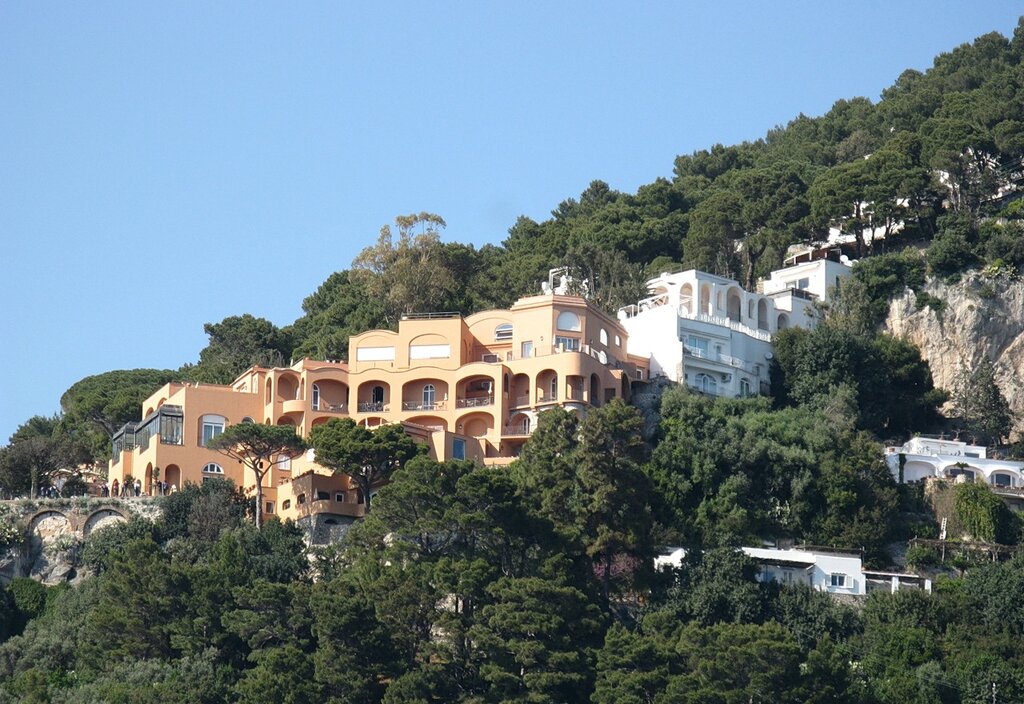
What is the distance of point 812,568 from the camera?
6038cm

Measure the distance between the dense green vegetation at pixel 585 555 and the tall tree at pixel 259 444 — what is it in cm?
12

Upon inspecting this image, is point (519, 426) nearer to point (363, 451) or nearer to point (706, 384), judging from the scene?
point (706, 384)

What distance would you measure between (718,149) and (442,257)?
1090 inches

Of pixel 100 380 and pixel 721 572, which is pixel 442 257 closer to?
pixel 100 380

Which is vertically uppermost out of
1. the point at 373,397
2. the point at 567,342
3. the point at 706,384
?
the point at 567,342

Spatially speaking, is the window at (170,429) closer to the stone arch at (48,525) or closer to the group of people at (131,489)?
the group of people at (131,489)

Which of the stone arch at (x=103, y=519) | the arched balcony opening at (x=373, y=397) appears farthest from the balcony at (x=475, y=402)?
the stone arch at (x=103, y=519)

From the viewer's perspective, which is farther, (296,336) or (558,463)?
(296,336)

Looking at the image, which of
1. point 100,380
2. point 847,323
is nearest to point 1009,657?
point 847,323

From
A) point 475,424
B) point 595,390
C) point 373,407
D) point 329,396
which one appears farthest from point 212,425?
point 595,390

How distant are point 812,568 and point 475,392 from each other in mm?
15833

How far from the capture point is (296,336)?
8625 cm

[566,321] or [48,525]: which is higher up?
[566,321]

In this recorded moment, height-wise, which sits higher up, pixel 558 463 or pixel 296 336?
pixel 296 336
